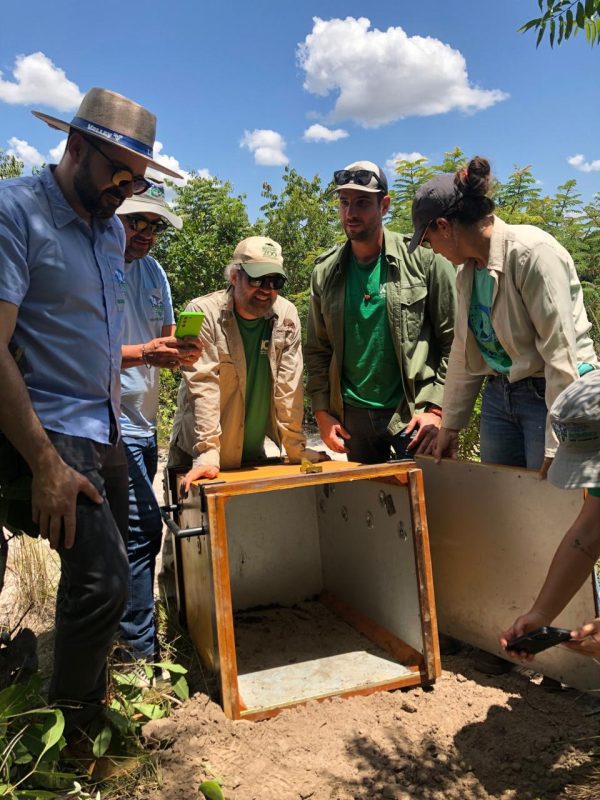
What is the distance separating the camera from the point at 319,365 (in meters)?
3.54

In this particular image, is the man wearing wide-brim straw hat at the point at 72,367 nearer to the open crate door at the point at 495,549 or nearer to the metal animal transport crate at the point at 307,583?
the metal animal transport crate at the point at 307,583

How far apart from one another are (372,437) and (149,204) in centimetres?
145

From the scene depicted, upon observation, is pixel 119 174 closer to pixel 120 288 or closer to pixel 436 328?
pixel 120 288

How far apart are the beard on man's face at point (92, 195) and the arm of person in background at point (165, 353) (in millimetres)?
632

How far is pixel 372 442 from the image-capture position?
3336 millimetres

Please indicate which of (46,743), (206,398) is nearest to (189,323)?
(206,398)

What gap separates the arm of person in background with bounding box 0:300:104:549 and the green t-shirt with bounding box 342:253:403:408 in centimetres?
163

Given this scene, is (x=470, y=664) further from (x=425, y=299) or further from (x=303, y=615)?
(x=425, y=299)

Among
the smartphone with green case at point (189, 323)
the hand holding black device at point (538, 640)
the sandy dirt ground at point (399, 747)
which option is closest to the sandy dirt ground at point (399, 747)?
the sandy dirt ground at point (399, 747)

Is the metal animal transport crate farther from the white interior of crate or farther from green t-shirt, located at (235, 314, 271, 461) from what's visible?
green t-shirt, located at (235, 314, 271, 461)

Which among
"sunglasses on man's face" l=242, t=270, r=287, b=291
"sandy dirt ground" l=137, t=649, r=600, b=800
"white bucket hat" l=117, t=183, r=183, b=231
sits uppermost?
"white bucket hat" l=117, t=183, r=183, b=231

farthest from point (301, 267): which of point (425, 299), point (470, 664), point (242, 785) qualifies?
point (242, 785)

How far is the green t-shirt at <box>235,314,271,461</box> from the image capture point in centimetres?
317

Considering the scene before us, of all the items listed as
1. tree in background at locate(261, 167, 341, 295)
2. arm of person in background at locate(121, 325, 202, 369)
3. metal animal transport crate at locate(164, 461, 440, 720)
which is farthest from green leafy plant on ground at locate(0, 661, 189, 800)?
tree in background at locate(261, 167, 341, 295)
